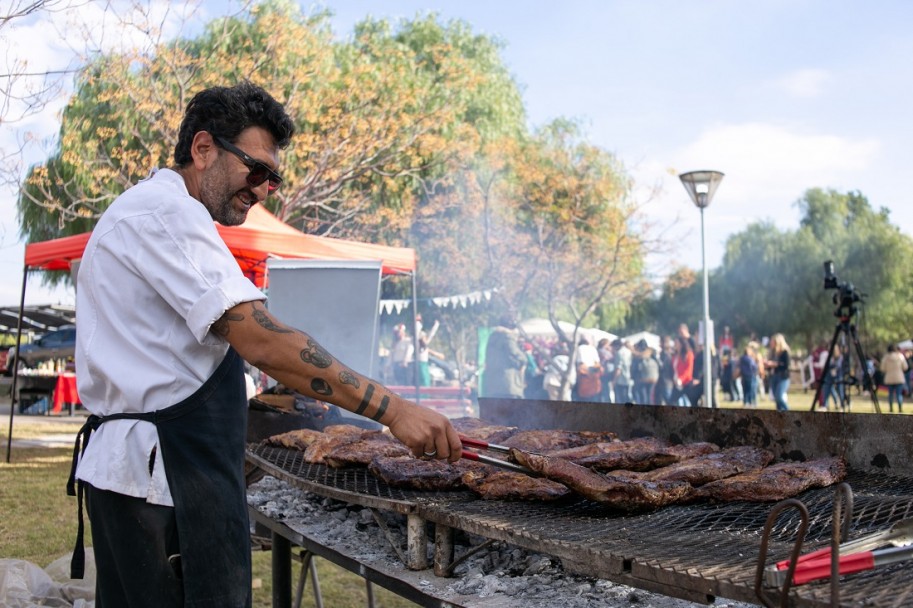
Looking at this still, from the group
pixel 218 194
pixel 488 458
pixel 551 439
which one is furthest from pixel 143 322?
pixel 551 439

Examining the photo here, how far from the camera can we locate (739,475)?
3.32 m

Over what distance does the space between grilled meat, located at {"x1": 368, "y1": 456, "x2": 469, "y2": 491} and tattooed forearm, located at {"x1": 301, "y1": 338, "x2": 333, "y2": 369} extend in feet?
4.47

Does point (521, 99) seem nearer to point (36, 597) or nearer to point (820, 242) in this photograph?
point (820, 242)

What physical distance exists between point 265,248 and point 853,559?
8550 mm

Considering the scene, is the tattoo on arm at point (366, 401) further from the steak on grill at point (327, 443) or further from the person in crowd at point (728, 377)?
the person in crowd at point (728, 377)

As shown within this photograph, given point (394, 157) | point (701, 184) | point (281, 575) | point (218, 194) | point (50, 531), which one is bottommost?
point (50, 531)

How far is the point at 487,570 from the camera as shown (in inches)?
121

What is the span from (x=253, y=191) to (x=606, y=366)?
18.7m

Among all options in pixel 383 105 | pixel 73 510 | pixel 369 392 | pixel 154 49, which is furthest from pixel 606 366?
pixel 369 392

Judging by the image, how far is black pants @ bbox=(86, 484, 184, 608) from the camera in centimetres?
207

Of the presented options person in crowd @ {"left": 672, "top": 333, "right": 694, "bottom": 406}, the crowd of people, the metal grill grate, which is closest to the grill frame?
the metal grill grate

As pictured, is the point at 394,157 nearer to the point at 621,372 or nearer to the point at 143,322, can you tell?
the point at 621,372

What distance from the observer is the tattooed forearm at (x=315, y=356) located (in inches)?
81.2

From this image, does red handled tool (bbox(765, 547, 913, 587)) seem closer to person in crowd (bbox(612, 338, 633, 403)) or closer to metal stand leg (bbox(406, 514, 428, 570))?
metal stand leg (bbox(406, 514, 428, 570))
